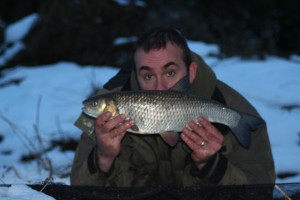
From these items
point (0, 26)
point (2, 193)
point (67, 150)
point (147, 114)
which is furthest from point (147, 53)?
point (0, 26)

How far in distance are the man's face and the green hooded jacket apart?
210 millimetres

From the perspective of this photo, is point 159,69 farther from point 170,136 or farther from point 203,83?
point 170,136

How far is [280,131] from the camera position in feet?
18.8

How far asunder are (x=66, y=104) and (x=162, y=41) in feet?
13.0

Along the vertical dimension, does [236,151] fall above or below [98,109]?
below

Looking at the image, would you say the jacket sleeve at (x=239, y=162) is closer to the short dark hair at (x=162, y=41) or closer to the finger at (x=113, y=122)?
the short dark hair at (x=162, y=41)

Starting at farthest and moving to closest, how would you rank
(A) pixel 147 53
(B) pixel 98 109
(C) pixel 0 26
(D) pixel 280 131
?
(C) pixel 0 26 → (D) pixel 280 131 → (A) pixel 147 53 → (B) pixel 98 109

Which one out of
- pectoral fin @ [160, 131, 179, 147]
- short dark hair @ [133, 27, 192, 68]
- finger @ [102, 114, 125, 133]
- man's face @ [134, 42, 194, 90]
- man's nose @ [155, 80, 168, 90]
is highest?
short dark hair @ [133, 27, 192, 68]

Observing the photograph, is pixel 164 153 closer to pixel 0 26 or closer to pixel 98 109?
pixel 98 109

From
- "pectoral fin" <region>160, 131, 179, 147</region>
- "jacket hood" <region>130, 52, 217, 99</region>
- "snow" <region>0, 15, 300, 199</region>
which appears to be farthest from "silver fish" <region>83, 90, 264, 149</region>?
"snow" <region>0, 15, 300, 199</region>

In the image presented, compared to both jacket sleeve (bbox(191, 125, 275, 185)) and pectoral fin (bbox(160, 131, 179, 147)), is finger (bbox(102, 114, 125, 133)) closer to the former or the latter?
pectoral fin (bbox(160, 131, 179, 147))

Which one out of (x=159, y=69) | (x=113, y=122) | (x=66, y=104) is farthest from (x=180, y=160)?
(x=66, y=104)

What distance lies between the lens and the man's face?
334 centimetres

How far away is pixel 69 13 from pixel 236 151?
6.86m
